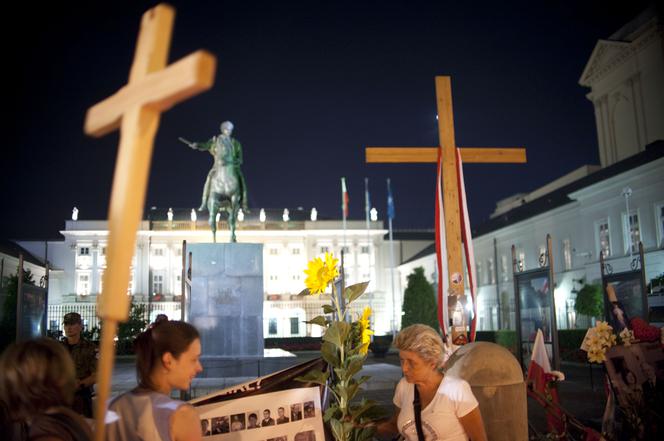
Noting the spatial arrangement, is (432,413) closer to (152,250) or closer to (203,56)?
(203,56)

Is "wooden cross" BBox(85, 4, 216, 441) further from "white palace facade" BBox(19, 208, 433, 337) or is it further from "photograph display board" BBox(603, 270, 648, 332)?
"white palace facade" BBox(19, 208, 433, 337)

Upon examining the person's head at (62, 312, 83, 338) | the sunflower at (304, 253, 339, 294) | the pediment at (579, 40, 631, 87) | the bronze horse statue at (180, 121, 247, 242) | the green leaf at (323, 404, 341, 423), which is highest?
the pediment at (579, 40, 631, 87)

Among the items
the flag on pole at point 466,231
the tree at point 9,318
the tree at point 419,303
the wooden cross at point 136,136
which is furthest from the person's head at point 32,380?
the tree at point 419,303

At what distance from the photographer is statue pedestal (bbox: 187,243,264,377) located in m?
13.9

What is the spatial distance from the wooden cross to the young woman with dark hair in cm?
78

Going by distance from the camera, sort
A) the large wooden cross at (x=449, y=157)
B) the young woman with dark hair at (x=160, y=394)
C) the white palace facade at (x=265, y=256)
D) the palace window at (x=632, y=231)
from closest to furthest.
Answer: the young woman with dark hair at (x=160, y=394), the large wooden cross at (x=449, y=157), the palace window at (x=632, y=231), the white palace facade at (x=265, y=256)

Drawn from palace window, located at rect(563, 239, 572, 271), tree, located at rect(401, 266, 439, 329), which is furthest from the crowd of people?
palace window, located at rect(563, 239, 572, 271)

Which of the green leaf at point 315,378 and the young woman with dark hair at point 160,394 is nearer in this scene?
the young woman with dark hair at point 160,394

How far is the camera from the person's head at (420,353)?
3428 mm

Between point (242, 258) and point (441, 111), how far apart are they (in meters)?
7.96

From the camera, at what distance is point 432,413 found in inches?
134

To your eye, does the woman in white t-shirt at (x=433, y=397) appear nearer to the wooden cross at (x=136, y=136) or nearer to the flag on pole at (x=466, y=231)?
the wooden cross at (x=136, y=136)

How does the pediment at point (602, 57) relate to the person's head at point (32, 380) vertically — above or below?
above

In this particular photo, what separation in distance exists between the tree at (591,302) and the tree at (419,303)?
9.68m
